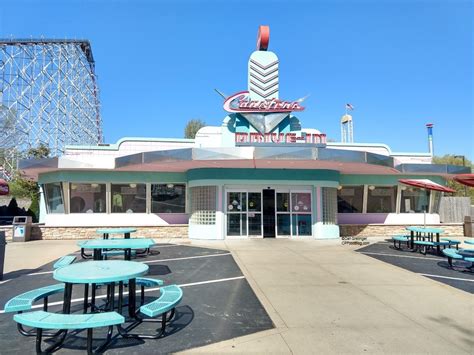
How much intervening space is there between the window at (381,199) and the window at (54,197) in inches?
640

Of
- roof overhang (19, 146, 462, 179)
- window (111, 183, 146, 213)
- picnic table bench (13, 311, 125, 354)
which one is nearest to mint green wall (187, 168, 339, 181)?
roof overhang (19, 146, 462, 179)

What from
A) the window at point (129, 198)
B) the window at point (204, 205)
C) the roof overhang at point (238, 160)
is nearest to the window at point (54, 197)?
the roof overhang at point (238, 160)

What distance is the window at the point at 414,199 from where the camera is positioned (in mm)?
17500

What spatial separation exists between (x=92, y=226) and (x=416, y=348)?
1471 cm

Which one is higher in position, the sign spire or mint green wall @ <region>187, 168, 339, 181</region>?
the sign spire

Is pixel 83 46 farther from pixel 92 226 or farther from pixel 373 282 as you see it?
pixel 373 282

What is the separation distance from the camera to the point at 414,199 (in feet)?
57.8

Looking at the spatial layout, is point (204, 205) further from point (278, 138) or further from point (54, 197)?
point (54, 197)

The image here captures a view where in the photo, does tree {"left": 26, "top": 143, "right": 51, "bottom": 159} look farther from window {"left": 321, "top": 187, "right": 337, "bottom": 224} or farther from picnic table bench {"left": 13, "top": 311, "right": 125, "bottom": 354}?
picnic table bench {"left": 13, "top": 311, "right": 125, "bottom": 354}

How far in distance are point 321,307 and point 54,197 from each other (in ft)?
50.8

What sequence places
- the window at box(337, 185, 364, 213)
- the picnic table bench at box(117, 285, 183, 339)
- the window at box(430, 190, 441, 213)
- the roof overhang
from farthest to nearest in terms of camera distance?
1. the window at box(430, 190, 441, 213)
2. the window at box(337, 185, 364, 213)
3. the roof overhang
4. the picnic table bench at box(117, 285, 183, 339)

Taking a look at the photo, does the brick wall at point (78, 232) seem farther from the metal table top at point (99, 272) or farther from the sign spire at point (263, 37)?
the metal table top at point (99, 272)

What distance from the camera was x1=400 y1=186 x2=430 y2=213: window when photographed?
17500 millimetres

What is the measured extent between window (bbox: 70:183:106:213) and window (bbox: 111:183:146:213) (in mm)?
598
